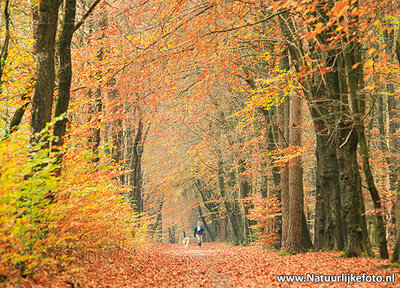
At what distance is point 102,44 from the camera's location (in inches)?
494

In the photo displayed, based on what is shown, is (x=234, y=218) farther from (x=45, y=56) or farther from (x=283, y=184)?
(x=45, y=56)

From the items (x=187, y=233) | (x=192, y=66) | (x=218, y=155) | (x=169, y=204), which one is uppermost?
(x=192, y=66)

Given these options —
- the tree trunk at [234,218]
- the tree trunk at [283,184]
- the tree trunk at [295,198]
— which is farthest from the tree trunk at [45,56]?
the tree trunk at [234,218]

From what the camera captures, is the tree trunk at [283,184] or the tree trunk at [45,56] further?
the tree trunk at [283,184]

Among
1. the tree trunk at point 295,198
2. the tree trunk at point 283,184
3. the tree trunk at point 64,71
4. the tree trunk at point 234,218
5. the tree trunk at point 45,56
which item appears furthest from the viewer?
the tree trunk at point 234,218

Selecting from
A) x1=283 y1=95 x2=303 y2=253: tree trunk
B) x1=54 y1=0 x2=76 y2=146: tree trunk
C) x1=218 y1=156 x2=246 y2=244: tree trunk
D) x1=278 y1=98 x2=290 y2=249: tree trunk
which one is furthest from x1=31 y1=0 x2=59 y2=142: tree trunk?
x1=218 y1=156 x2=246 y2=244: tree trunk

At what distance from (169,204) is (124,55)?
3860 centimetres

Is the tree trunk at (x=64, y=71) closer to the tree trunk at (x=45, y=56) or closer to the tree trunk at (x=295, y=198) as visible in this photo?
the tree trunk at (x=45, y=56)

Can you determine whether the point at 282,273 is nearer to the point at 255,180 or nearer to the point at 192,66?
the point at 192,66

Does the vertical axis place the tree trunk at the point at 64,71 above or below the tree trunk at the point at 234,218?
above

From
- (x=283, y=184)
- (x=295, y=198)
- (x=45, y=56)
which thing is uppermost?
(x=45, y=56)

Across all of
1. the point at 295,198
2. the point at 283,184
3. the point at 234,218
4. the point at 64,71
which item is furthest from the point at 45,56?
the point at 234,218

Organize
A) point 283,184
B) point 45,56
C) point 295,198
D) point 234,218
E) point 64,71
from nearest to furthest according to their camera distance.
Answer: point 45,56, point 64,71, point 295,198, point 283,184, point 234,218

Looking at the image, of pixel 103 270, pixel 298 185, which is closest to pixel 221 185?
pixel 298 185
